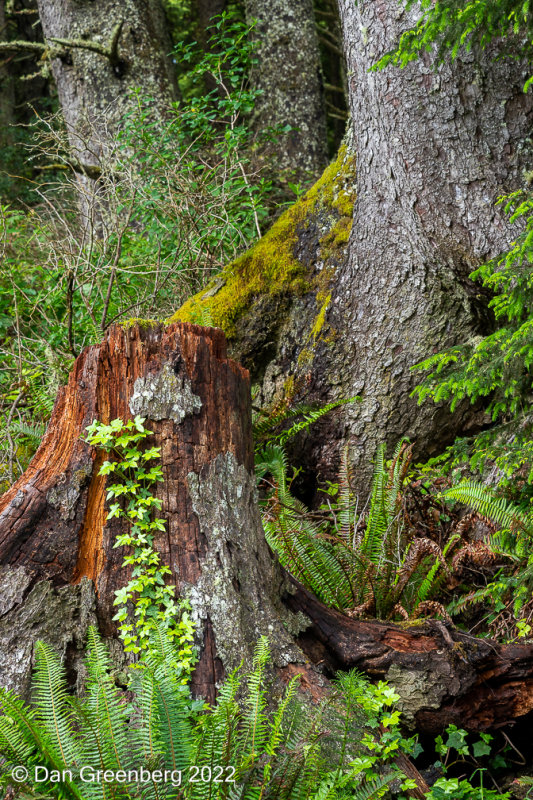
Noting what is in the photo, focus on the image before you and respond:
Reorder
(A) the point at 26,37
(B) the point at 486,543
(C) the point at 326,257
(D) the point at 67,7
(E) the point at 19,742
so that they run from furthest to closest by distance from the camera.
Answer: (A) the point at 26,37 → (D) the point at 67,7 → (C) the point at 326,257 → (B) the point at 486,543 → (E) the point at 19,742

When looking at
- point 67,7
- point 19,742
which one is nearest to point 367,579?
point 19,742

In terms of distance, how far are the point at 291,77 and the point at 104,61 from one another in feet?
7.65

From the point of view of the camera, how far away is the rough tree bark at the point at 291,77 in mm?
8125

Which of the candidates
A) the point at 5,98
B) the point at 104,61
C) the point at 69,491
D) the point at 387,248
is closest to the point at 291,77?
the point at 104,61

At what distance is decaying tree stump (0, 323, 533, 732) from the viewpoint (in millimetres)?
2654

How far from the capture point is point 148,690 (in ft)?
6.95

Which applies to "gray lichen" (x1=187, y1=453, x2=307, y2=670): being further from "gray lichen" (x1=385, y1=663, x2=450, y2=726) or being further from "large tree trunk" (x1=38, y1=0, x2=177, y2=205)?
"large tree trunk" (x1=38, y1=0, x2=177, y2=205)

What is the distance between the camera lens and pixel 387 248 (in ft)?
14.3

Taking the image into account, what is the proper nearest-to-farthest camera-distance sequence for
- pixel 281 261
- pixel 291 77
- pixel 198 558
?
1. pixel 198 558
2. pixel 281 261
3. pixel 291 77

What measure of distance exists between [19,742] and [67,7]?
9.03 m

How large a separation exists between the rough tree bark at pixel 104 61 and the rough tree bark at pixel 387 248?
438 centimetres

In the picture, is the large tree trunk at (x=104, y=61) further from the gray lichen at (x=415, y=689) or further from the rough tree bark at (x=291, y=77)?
the gray lichen at (x=415, y=689)

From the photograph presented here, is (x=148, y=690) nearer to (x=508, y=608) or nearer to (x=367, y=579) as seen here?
(x=367, y=579)

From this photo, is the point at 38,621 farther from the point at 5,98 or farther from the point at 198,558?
the point at 5,98
